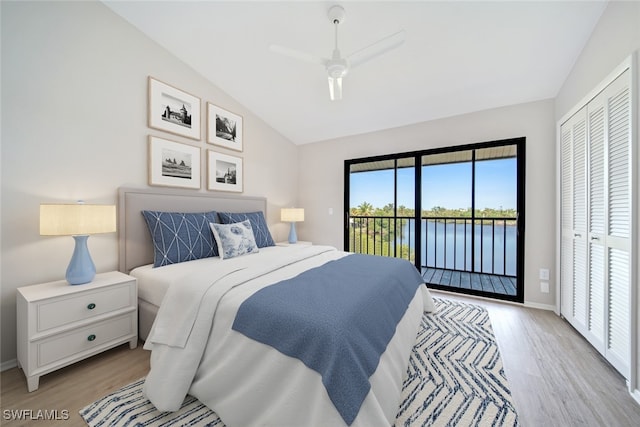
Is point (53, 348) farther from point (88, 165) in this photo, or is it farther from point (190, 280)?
point (88, 165)

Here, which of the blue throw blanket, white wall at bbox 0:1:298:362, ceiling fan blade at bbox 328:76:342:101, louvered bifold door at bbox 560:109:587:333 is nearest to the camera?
the blue throw blanket

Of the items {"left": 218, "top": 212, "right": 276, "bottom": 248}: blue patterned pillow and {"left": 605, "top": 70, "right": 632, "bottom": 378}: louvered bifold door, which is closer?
{"left": 605, "top": 70, "right": 632, "bottom": 378}: louvered bifold door

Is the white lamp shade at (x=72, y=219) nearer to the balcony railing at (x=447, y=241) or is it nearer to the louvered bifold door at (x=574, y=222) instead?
the balcony railing at (x=447, y=241)

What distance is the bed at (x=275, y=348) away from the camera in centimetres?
103

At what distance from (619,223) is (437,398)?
171cm

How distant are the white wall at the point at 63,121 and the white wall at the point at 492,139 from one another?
2.56 meters

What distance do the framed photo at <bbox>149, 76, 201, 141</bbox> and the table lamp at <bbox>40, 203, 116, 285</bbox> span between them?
1.17 m

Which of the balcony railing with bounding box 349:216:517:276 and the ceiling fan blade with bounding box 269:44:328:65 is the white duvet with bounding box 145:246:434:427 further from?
the balcony railing with bounding box 349:216:517:276

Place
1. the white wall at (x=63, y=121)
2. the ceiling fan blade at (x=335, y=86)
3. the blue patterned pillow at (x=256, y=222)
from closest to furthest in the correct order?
1. the white wall at (x=63, y=121)
2. the ceiling fan blade at (x=335, y=86)
3. the blue patterned pillow at (x=256, y=222)

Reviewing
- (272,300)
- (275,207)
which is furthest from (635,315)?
(275,207)

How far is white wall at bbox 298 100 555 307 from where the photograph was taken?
2.78m

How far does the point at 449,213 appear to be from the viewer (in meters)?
3.52

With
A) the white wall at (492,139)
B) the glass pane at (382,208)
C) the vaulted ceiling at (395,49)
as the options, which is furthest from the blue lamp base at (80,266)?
the glass pane at (382,208)

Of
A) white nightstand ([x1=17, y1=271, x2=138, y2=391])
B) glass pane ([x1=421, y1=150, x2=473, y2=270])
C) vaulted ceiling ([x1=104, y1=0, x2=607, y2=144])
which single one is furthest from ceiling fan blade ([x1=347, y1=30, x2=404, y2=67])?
white nightstand ([x1=17, y1=271, x2=138, y2=391])
